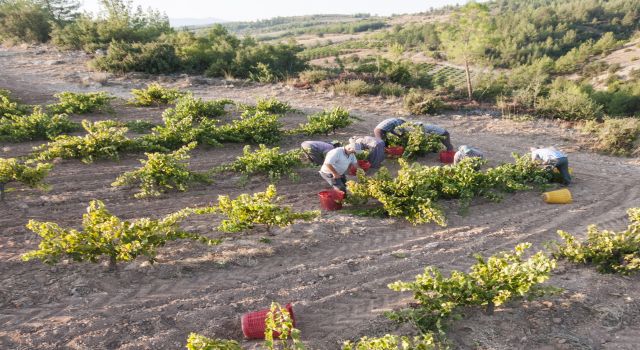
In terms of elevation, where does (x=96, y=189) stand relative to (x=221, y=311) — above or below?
above

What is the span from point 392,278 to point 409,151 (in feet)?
13.7

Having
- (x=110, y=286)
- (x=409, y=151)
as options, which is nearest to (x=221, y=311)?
(x=110, y=286)

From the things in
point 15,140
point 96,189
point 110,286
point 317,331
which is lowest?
point 317,331

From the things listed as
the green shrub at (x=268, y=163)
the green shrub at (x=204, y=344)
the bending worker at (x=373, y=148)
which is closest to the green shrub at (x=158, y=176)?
the green shrub at (x=268, y=163)

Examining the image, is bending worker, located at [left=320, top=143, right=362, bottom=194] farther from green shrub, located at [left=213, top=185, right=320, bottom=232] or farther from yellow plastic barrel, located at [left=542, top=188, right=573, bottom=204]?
yellow plastic barrel, located at [left=542, top=188, right=573, bottom=204]

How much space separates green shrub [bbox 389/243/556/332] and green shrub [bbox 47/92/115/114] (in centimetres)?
916

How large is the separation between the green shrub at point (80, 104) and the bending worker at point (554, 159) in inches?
386

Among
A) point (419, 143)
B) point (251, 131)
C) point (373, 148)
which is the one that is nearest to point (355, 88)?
point (419, 143)

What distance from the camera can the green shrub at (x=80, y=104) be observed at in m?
9.41

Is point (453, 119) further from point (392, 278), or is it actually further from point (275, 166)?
point (392, 278)

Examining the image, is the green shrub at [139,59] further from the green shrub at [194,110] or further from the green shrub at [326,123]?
the green shrub at [326,123]

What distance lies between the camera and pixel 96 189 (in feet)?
20.7

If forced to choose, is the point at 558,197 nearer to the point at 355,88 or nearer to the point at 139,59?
the point at 355,88

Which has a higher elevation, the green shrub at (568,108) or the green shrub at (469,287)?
the green shrub at (568,108)
